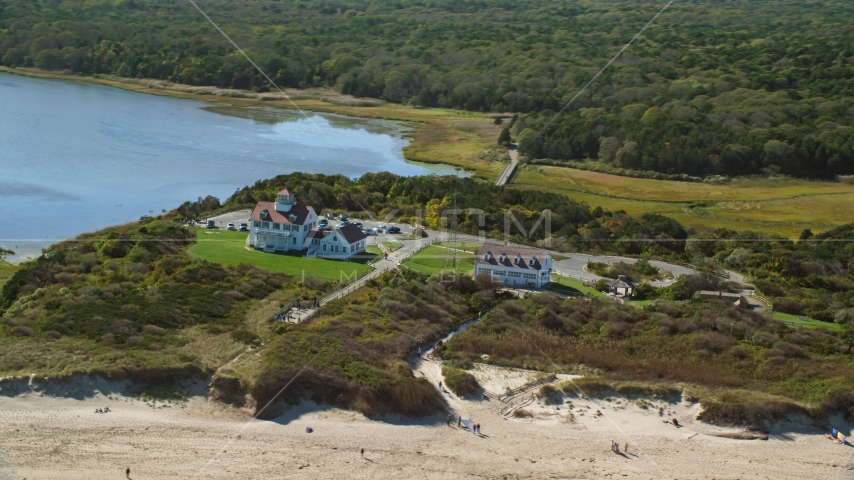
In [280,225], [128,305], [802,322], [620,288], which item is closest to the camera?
[128,305]

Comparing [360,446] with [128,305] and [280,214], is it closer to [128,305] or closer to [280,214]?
[128,305]

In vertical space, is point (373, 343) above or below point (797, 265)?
below

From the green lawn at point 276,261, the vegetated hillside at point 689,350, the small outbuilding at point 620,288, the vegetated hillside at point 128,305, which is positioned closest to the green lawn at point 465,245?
the green lawn at point 276,261

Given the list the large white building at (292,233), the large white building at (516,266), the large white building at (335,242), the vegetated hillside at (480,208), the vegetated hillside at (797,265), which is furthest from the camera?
the vegetated hillside at (480,208)

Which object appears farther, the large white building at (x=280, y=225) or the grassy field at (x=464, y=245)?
the grassy field at (x=464, y=245)

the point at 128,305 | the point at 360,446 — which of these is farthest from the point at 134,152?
the point at 360,446

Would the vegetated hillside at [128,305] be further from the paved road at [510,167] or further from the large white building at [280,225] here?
the paved road at [510,167]
